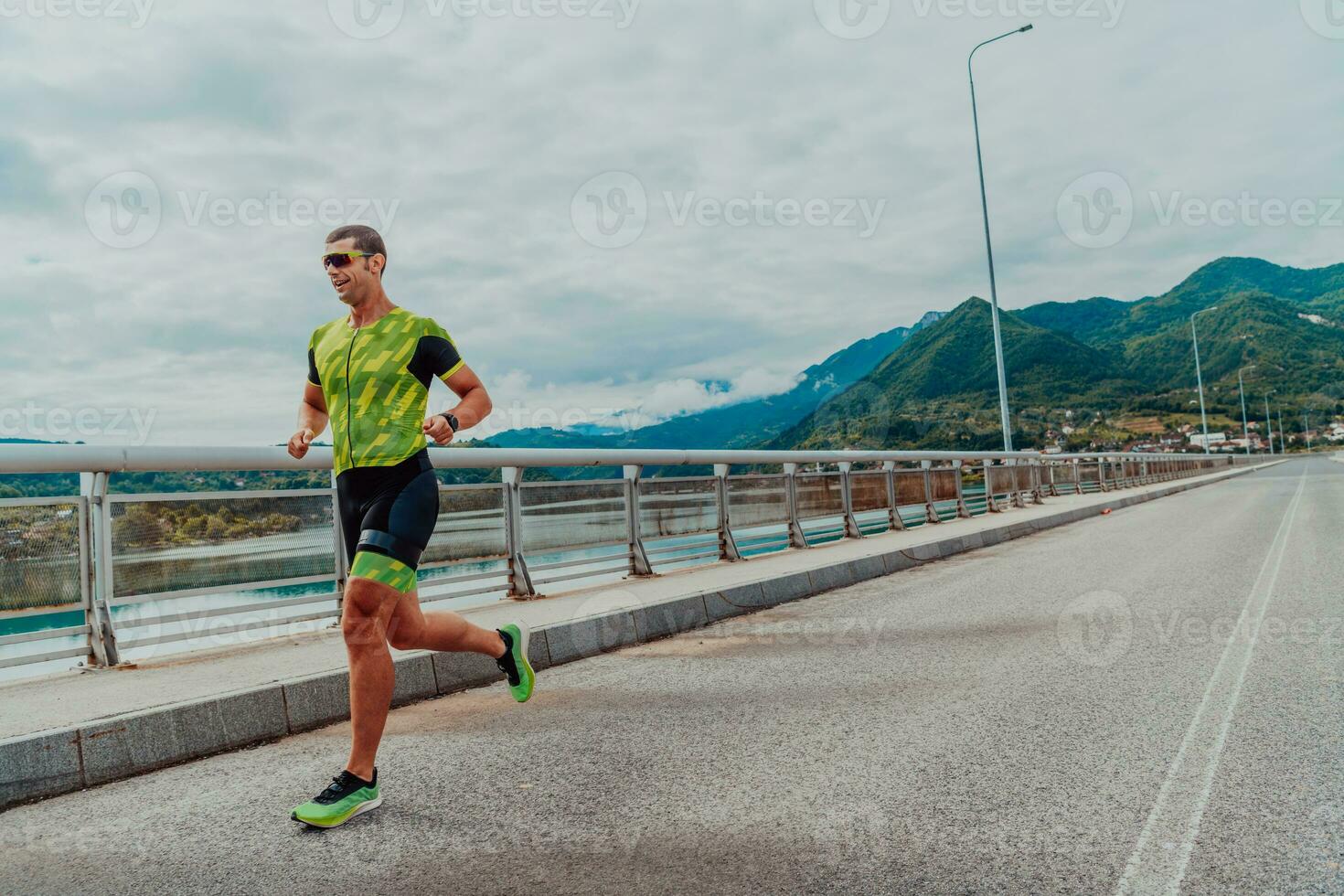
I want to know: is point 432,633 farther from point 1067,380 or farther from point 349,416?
point 1067,380

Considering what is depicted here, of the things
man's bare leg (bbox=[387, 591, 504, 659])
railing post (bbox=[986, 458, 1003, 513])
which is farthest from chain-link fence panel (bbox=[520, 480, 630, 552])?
railing post (bbox=[986, 458, 1003, 513])

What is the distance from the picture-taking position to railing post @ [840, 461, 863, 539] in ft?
46.1

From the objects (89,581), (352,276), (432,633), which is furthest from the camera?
(89,581)

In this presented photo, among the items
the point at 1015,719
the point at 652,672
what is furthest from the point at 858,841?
the point at 652,672

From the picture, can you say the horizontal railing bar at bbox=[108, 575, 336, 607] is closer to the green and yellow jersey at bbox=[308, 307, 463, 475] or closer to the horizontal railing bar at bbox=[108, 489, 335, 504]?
the horizontal railing bar at bbox=[108, 489, 335, 504]

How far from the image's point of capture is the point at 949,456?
57.8 ft

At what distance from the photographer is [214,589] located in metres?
6.05

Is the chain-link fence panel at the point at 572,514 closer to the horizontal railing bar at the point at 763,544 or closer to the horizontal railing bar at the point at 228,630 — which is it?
the horizontal railing bar at the point at 228,630

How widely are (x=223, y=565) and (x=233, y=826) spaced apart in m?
3.12

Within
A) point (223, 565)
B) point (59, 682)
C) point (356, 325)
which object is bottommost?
point (59, 682)

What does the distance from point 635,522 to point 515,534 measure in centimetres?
A: 167

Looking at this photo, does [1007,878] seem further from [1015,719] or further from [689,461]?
[689,461]

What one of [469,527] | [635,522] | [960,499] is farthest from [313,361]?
[960,499]

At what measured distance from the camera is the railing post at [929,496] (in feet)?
56.1
